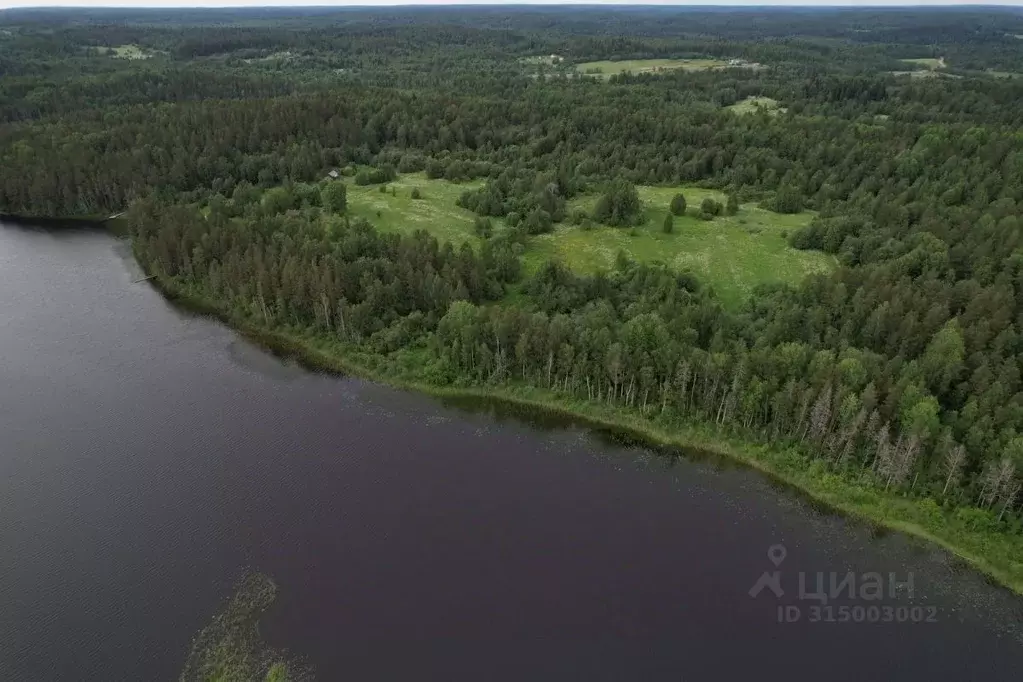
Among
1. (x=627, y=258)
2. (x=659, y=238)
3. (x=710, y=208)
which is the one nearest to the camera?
(x=627, y=258)

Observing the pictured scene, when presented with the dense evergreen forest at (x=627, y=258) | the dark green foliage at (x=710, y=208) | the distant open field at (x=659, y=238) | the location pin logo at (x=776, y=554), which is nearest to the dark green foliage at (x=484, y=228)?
the distant open field at (x=659, y=238)

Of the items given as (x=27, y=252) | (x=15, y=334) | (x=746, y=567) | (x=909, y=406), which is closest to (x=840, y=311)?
(x=909, y=406)

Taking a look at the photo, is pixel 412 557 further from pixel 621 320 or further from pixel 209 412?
pixel 621 320

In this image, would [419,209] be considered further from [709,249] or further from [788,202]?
[788,202]

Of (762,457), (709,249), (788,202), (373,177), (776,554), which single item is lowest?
(776,554)

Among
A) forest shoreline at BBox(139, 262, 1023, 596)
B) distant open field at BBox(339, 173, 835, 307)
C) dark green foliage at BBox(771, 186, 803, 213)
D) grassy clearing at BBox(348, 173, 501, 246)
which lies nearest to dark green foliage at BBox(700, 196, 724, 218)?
distant open field at BBox(339, 173, 835, 307)

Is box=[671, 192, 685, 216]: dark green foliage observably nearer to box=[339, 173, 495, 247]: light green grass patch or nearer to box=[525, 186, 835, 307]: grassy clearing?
box=[525, 186, 835, 307]: grassy clearing

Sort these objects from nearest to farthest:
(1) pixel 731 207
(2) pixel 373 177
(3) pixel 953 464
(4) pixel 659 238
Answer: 1. (3) pixel 953 464
2. (4) pixel 659 238
3. (1) pixel 731 207
4. (2) pixel 373 177

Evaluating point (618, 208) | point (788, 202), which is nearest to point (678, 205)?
point (618, 208)
